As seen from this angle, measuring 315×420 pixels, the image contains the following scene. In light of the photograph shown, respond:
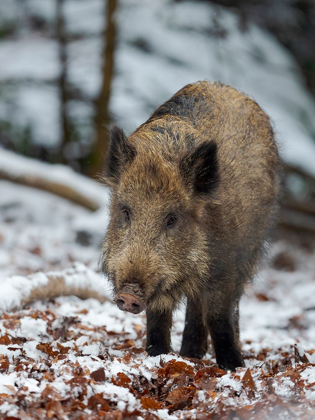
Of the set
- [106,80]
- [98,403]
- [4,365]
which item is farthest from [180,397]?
[106,80]

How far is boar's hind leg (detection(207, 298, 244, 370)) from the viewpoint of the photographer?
16.6 ft

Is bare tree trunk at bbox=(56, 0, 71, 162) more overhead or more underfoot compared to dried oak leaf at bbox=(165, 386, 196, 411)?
more overhead

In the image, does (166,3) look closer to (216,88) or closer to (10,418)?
(216,88)

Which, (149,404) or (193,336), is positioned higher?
(149,404)

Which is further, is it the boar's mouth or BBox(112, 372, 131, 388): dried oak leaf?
the boar's mouth

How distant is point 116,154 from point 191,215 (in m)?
0.73

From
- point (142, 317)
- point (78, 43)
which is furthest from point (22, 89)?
point (142, 317)

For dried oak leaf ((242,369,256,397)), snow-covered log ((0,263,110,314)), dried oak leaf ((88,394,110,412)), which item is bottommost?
snow-covered log ((0,263,110,314))

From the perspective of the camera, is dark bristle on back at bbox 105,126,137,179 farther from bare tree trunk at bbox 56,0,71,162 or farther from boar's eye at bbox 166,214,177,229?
bare tree trunk at bbox 56,0,71,162

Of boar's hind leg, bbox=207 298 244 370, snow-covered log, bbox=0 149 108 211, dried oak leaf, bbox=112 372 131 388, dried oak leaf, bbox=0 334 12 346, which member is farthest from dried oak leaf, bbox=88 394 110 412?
snow-covered log, bbox=0 149 108 211

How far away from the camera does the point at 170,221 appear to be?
4566 millimetres

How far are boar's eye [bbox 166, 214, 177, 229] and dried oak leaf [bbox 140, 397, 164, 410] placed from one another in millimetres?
1339

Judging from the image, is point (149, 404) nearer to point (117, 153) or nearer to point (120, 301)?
point (120, 301)

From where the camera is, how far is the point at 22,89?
45.3ft
